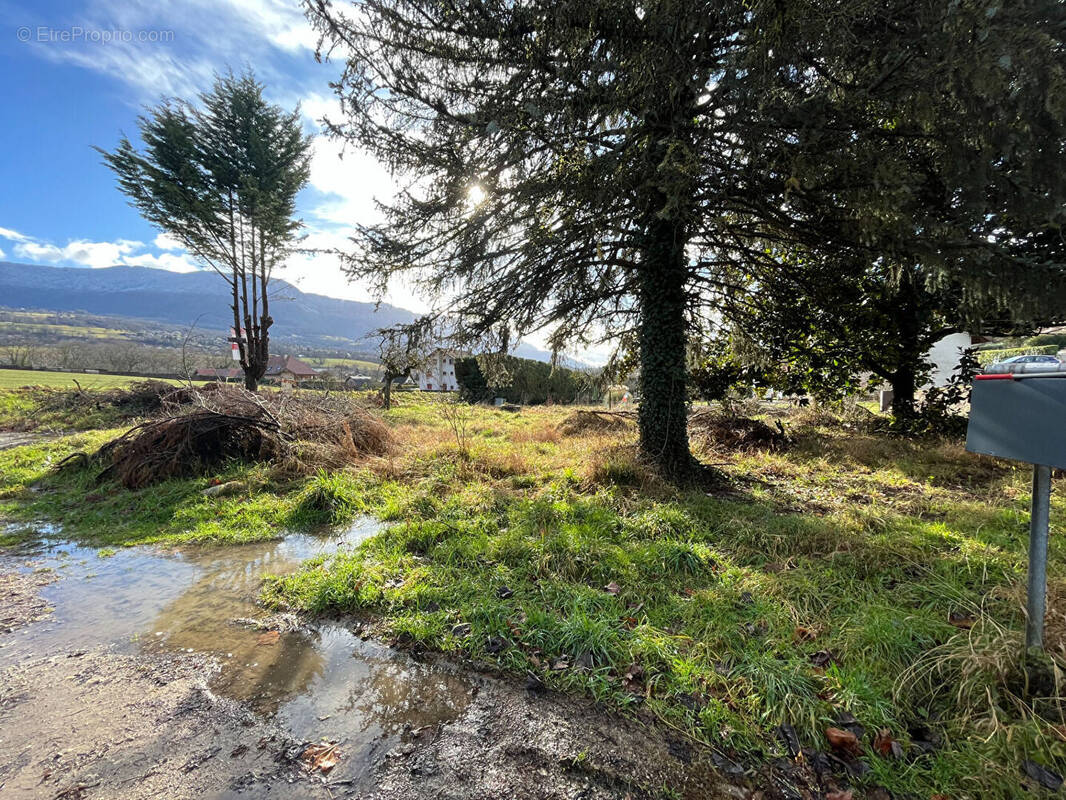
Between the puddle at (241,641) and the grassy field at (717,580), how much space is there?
299 mm

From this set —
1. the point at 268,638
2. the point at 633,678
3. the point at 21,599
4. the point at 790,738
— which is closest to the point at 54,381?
the point at 21,599

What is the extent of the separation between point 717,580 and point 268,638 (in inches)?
138

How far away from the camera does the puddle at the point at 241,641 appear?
2.32m

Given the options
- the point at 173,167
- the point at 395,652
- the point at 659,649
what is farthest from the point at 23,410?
the point at 659,649

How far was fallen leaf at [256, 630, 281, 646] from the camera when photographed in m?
2.96

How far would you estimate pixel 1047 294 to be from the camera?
3891 mm

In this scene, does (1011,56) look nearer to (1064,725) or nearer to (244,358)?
(1064,725)

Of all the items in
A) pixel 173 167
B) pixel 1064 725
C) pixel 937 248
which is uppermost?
pixel 173 167

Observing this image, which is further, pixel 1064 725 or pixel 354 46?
pixel 354 46

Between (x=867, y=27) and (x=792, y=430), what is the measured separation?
7.88 m

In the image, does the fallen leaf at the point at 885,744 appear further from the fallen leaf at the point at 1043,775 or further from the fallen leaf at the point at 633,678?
the fallen leaf at the point at 633,678

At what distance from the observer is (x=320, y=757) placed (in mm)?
2049

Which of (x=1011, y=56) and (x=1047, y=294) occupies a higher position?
(x=1011, y=56)

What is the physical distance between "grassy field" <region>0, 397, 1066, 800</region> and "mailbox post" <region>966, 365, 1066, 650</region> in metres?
0.46
